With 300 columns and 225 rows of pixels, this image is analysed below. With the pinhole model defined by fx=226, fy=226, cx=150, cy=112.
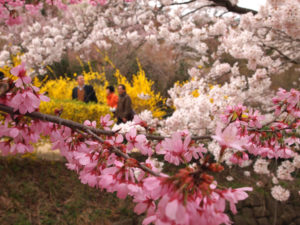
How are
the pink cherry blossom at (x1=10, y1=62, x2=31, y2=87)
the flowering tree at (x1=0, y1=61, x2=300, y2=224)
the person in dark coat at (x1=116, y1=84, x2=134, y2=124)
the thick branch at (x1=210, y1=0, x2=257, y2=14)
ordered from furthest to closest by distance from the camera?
the person in dark coat at (x1=116, y1=84, x2=134, y2=124) < the thick branch at (x1=210, y1=0, x2=257, y2=14) < the pink cherry blossom at (x1=10, y1=62, x2=31, y2=87) < the flowering tree at (x1=0, y1=61, x2=300, y2=224)

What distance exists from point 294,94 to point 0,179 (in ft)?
14.2

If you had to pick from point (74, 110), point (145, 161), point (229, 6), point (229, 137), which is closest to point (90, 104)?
point (74, 110)

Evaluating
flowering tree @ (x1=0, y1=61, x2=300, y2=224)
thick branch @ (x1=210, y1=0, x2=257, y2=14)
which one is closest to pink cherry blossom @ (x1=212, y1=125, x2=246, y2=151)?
flowering tree @ (x1=0, y1=61, x2=300, y2=224)

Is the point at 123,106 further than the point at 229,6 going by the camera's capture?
Yes

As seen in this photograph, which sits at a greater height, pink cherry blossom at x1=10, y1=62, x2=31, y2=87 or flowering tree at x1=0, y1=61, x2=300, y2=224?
pink cherry blossom at x1=10, y1=62, x2=31, y2=87

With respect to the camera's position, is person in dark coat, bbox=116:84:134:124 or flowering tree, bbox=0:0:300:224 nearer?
flowering tree, bbox=0:0:300:224

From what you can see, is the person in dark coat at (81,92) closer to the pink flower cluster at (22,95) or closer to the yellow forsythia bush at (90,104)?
the yellow forsythia bush at (90,104)

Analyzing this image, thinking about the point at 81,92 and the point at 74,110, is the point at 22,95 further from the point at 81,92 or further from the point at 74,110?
the point at 81,92

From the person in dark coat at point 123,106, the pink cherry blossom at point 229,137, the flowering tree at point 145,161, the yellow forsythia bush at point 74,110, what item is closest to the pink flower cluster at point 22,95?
the flowering tree at point 145,161

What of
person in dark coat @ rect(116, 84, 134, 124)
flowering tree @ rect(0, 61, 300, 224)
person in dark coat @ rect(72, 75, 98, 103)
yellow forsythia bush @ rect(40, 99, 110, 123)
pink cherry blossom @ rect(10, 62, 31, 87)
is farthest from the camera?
person in dark coat @ rect(72, 75, 98, 103)

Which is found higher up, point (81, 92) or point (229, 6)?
point (229, 6)

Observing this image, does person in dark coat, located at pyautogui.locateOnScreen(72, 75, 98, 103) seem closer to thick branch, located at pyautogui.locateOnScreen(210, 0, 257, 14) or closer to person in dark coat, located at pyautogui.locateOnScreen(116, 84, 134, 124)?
person in dark coat, located at pyautogui.locateOnScreen(116, 84, 134, 124)

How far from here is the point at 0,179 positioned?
378 cm

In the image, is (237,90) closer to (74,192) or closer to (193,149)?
(193,149)
